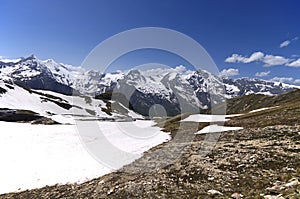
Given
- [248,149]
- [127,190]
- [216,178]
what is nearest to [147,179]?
A: [127,190]

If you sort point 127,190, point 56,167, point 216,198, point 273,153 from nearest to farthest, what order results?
point 216,198 → point 127,190 → point 273,153 → point 56,167

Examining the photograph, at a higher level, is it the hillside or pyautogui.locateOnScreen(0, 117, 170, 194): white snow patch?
the hillside

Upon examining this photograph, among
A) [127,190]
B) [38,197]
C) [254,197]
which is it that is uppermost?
[254,197]

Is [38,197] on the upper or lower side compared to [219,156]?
lower

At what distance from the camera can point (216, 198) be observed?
48.4 feet

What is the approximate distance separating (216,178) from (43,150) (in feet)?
87.3

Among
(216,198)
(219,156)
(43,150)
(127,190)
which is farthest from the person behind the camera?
(43,150)

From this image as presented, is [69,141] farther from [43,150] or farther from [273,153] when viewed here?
[273,153]

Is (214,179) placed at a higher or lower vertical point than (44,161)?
higher

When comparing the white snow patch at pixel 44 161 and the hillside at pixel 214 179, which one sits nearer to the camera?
the hillside at pixel 214 179

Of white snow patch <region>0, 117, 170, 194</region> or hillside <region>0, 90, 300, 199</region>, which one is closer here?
hillside <region>0, 90, 300, 199</region>

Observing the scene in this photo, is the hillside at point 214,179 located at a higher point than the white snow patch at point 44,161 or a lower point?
higher

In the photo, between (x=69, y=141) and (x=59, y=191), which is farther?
(x=69, y=141)

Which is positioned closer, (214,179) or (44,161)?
(214,179)
